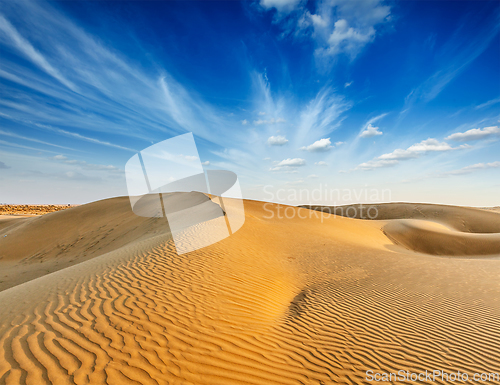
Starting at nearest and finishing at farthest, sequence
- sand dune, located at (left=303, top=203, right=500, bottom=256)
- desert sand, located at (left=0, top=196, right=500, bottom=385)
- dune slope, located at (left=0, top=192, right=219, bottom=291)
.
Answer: desert sand, located at (left=0, top=196, right=500, bottom=385), dune slope, located at (left=0, top=192, right=219, bottom=291), sand dune, located at (left=303, top=203, right=500, bottom=256)

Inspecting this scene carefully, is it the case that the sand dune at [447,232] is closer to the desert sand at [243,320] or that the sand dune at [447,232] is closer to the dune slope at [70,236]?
the desert sand at [243,320]

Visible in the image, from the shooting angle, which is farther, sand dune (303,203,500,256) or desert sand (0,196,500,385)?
sand dune (303,203,500,256)

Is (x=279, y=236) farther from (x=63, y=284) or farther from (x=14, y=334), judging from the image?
(x=14, y=334)

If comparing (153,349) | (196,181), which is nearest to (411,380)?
(153,349)

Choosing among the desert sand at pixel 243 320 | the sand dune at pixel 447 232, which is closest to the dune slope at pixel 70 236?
the desert sand at pixel 243 320

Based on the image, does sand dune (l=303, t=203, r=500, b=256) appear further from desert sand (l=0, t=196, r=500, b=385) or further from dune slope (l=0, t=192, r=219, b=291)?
dune slope (l=0, t=192, r=219, b=291)

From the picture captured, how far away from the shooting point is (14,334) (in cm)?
384

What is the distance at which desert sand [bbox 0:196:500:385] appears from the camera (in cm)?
344

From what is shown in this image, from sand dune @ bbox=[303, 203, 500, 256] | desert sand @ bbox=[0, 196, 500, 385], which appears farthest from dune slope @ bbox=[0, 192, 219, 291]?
sand dune @ bbox=[303, 203, 500, 256]

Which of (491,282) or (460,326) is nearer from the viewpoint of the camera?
(460,326)

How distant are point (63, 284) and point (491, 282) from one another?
13.1 metres

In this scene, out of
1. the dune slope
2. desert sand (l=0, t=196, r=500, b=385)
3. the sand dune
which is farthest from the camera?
the sand dune

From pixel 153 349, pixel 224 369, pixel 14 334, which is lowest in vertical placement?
pixel 224 369

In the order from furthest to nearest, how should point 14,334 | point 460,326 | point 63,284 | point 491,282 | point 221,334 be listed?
point 491,282 → point 63,284 → point 460,326 → point 221,334 → point 14,334
